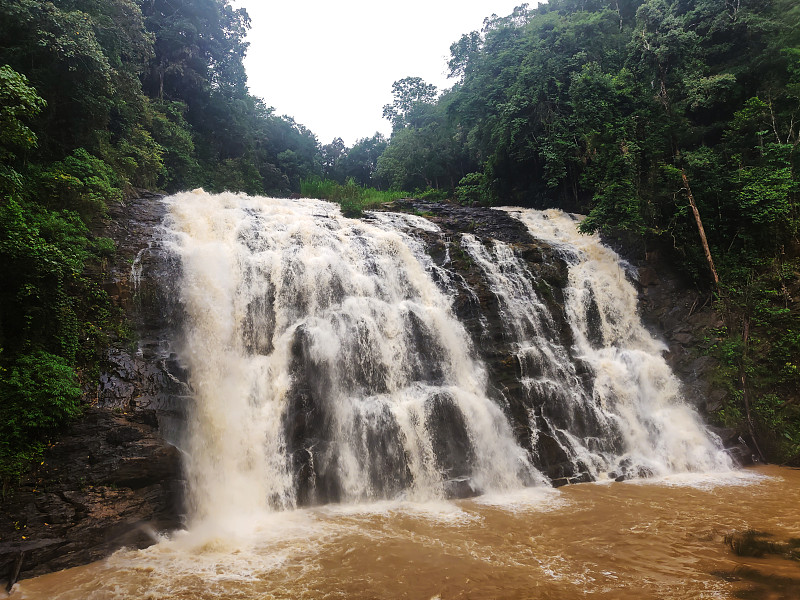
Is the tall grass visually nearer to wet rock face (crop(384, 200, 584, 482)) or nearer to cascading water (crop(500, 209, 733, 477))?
wet rock face (crop(384, 200, 584, 482))

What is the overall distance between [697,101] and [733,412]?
34.3 feet

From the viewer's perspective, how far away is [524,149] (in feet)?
63.1

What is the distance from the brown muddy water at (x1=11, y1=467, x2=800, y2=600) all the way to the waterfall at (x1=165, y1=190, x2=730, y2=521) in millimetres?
919

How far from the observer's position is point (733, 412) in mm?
10289

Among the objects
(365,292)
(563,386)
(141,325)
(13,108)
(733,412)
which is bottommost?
(733,412)

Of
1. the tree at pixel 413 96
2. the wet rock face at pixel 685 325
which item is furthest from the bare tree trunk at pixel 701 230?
the tree at pixel 413 96

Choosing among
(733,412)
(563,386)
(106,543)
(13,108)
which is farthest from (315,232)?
(733,412)

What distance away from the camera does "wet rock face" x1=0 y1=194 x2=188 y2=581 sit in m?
5.66

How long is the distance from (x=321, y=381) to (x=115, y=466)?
12.6 feet

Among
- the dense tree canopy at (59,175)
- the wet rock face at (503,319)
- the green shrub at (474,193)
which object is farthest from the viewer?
the green shrub at (474,193)

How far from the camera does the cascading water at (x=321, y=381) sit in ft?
26.4

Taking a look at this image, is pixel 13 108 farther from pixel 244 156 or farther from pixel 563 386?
pixel 244 156

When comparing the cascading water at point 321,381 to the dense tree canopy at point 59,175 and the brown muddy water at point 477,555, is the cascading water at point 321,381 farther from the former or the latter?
the dense tree canopy at point 59,175

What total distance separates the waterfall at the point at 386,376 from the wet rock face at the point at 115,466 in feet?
1.49
